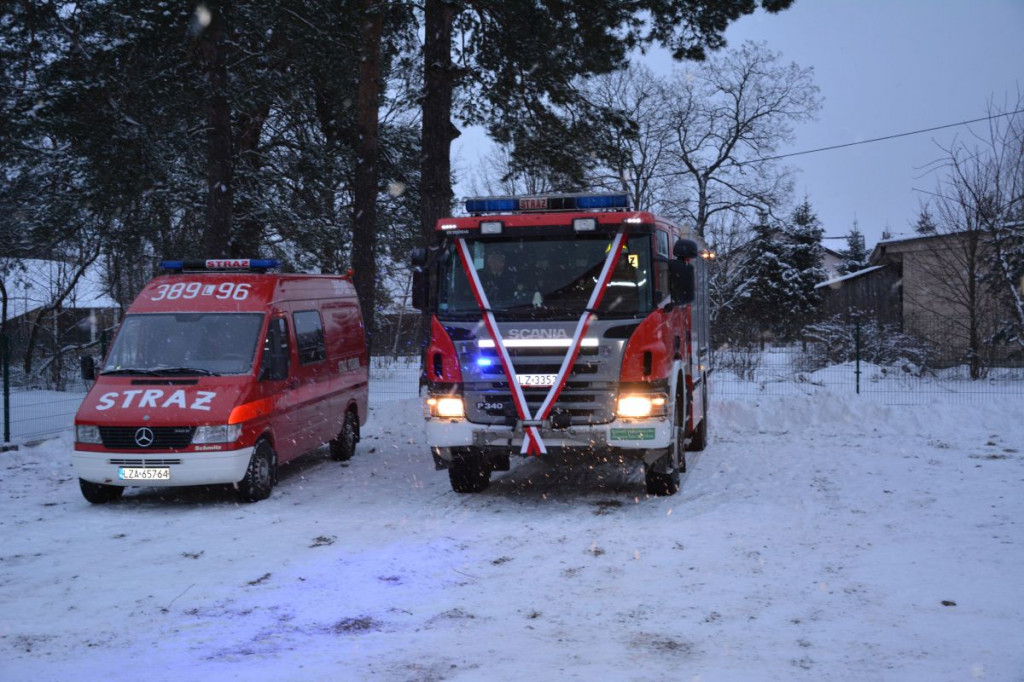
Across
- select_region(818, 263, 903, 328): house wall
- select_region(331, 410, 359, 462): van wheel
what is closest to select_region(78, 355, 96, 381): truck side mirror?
select_region(331, 410, 359, 462): van wheel

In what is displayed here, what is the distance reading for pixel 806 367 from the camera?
20375mm

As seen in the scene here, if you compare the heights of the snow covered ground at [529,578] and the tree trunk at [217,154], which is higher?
the tree trunk at [217,154]

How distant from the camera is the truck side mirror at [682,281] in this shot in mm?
9664

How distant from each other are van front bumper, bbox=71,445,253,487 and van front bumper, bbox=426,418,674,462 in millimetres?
2276

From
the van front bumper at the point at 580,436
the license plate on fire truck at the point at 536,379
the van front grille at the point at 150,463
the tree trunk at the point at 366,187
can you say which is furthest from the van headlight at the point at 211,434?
the tree trunk at the point at 366,187

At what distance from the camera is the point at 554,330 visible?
9320 mm

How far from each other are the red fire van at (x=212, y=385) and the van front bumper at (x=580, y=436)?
222 cm

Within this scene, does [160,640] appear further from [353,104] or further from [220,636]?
[353,104]

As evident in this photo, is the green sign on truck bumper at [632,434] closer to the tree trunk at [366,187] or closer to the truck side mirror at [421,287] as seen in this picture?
the truck side mirror at [421,287]

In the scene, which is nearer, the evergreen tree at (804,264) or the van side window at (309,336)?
the van side window at (309,336)

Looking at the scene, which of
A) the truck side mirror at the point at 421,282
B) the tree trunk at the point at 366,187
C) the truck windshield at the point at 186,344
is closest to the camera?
the truck side mirror at the point at 421,282

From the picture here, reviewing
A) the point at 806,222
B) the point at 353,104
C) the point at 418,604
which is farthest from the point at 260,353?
the point at 806,222

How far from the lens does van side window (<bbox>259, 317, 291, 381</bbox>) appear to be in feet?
34.1

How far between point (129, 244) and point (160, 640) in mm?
14832
